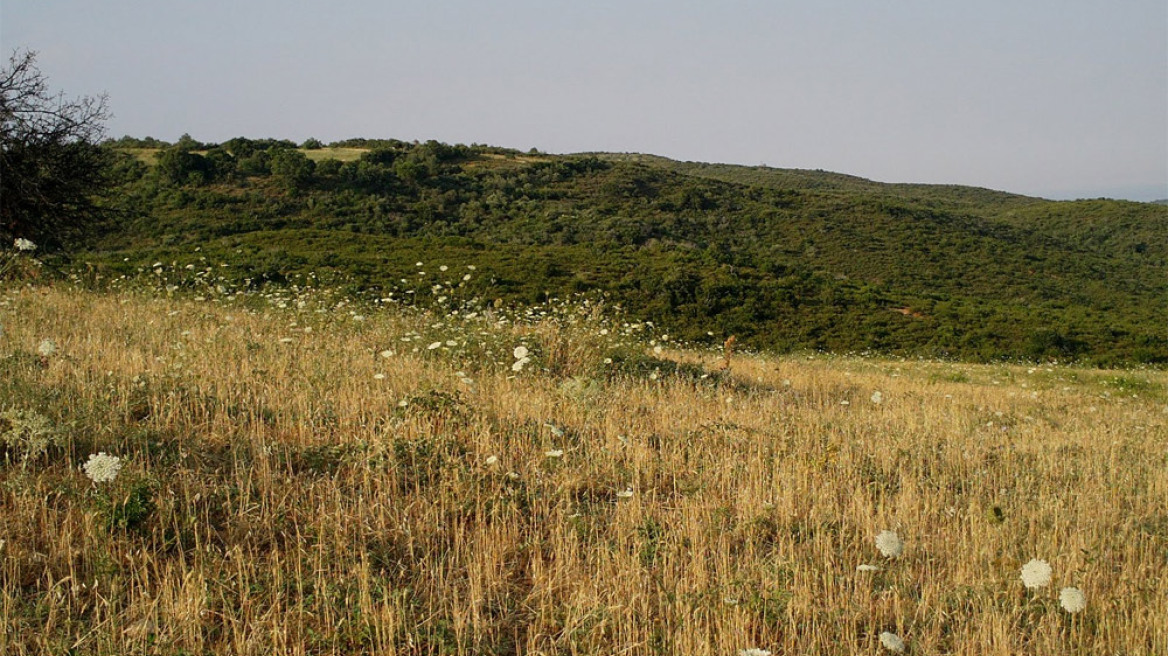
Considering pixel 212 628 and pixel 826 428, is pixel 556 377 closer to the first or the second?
pixel 826 428

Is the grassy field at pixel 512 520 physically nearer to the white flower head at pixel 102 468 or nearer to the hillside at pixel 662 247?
the white flower head at pixel 102 468

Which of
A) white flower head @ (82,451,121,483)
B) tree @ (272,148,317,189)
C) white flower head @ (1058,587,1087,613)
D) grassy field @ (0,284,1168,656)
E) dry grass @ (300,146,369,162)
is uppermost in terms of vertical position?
dry grass @ (300,146,369,162)

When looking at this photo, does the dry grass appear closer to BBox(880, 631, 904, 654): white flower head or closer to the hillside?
the hillside

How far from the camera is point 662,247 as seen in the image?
39656 mm

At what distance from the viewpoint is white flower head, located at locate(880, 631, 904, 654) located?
2770mm

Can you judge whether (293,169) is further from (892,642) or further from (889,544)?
(892,642)

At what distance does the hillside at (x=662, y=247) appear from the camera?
83.6ft

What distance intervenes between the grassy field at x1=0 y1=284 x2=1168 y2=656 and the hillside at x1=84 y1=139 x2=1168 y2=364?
553 cm

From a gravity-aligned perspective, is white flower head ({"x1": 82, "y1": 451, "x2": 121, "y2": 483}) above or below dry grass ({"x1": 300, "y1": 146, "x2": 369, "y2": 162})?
below

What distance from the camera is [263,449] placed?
4.29 m

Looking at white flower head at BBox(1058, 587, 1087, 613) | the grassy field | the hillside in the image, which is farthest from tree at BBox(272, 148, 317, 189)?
white flower head at BBox(1058, 587, 1087, 613)

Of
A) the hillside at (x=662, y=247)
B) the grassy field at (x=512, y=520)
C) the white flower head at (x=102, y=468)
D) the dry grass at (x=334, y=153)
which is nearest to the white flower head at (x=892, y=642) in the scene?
the grassy field at (x=512, y=520)

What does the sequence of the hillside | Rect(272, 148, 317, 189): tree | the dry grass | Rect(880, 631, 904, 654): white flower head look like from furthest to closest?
the dry grass
Rect(272, 148, 317, 189): tree
the hillside
Rect(880, 631, 904, 654): white flower head

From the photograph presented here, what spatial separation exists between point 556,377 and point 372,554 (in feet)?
15.7
